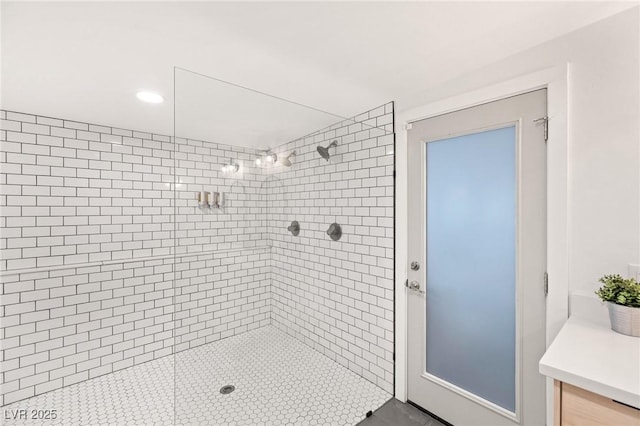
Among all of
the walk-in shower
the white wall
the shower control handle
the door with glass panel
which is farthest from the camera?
the shower control handle

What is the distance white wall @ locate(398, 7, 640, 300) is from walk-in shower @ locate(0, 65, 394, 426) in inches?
40.6

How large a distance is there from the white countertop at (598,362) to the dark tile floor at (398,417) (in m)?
1.18

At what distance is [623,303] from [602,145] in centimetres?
69

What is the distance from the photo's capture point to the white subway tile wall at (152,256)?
6.03ft

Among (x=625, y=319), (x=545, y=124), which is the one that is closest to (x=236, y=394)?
(x=625, y=319)

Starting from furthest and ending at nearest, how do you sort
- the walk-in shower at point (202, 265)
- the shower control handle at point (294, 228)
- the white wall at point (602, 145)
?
1. the shower control handle at point (294, 228)
2. the walk-in shower at point (202, 265)
3. the white wall at point (602, 145)

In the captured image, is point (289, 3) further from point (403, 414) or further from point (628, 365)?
point (403, 414)

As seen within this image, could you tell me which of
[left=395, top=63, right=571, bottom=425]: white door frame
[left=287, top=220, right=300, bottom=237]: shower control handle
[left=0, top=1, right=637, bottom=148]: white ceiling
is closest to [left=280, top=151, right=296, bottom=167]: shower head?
[left=0, top=1, right=637, bottom=148]: white ceiling

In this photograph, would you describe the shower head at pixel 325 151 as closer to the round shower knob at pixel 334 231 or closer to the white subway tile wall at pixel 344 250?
the white subway tile wall at pixel 344 250

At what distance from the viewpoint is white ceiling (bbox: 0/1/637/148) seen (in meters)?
1.14

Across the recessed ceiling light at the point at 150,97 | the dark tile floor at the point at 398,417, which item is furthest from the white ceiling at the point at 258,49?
the dark tile floor at the point at 398,417

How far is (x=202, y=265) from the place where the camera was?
5.77ft

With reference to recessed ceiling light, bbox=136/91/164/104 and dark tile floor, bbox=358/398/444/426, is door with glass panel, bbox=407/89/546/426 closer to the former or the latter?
dark tile floor, bbox=358/398/444/426

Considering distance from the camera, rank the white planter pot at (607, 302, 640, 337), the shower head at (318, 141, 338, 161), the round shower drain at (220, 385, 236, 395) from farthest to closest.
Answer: the shower head at (318, 141, 338, 161) < the round shower drain at (220, 385, 236, 395) < the white planter pot at (607, 302, 640, 337)
